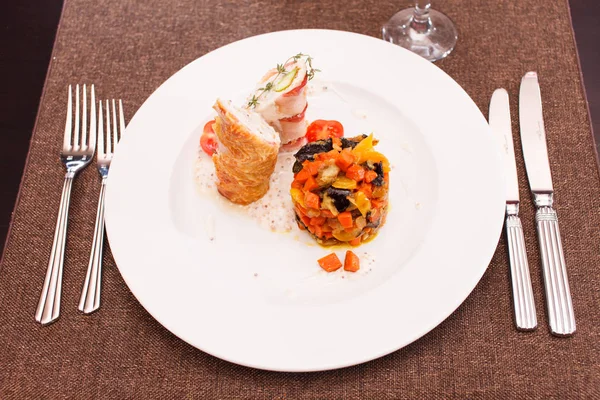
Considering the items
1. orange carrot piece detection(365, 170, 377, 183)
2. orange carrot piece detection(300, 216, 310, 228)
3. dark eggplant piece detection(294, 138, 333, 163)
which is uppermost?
dark eggplant piece detection(294, 138, 333, 163)

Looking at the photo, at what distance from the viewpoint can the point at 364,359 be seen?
6.23ft

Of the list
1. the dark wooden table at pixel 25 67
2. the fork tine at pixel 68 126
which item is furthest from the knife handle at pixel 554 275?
the fork tine at pixel 68 126

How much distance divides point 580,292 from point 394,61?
1390 millimetres

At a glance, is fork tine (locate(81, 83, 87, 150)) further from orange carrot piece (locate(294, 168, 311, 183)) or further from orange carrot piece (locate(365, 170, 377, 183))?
orange carrot piece (locate(365, 170, 377, 183))

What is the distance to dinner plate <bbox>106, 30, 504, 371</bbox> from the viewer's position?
1995 millimetres

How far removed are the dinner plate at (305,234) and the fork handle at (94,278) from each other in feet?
0.48

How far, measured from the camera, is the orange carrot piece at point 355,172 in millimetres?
2166

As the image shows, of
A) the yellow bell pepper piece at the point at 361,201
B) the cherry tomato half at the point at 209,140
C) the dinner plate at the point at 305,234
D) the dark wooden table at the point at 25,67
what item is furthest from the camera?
the dark wooden table at the point at 25,67

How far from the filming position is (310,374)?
6.66 feet

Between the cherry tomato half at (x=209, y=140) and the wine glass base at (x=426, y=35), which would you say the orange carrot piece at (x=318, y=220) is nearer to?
the cherry tomato half at (x=209, y=140)

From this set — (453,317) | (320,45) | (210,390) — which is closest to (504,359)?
(453,317)

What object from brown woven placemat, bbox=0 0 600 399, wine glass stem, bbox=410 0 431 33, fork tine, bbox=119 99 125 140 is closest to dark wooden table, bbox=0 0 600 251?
brown woven placemat, bbox=0 0 600 399

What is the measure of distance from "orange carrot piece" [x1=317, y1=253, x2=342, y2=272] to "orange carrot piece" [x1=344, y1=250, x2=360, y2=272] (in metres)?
0.03

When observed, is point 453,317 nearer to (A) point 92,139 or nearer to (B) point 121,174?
(B) point 121,174
